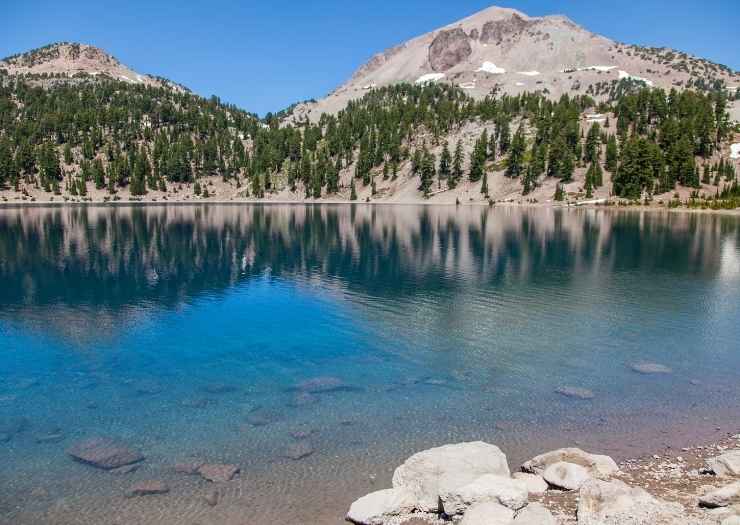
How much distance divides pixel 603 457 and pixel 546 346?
44.1 ft

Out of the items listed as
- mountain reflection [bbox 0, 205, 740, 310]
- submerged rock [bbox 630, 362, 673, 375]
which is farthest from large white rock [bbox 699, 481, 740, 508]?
mountain reflection [bbox 0, 205, 740, 310]

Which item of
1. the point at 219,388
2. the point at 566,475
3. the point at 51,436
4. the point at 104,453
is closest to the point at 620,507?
the point at 566,475

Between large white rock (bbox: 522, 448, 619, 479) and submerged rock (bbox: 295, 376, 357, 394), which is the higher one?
large white rock (bbox: 522, 448, 619, 479)

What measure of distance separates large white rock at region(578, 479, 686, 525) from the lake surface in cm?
540

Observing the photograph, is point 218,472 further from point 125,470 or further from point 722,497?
point 722,497

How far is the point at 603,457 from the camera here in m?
16.4

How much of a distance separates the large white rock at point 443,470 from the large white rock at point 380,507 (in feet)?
1.08

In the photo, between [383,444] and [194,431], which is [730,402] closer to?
[383,444]

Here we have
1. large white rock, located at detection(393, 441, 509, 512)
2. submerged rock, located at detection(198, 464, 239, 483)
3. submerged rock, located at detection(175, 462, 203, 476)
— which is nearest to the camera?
large white rock, located at detection(393, 441, 509, 512)

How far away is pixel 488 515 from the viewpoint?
12586 millimetres

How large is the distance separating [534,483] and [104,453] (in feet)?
45.2

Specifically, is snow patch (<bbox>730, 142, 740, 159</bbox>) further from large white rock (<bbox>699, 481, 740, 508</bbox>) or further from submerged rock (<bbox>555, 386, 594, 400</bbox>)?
large white rock (<bbox>699, 481, 740, 508</bbox>)

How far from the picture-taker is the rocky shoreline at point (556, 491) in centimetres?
1238

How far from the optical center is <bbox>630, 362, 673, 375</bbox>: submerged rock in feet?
84.5
